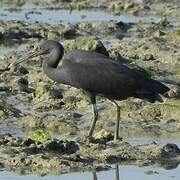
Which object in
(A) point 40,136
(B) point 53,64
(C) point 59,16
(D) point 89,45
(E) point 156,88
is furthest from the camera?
(C) point 59,16

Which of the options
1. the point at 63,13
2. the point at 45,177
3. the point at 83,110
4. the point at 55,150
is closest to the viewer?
the point at 45,177

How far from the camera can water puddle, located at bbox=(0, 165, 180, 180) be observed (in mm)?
10258

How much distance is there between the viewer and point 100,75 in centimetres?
1250

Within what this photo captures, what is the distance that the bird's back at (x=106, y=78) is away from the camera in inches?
492

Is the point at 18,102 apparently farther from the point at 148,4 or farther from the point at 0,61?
the point at 148,4

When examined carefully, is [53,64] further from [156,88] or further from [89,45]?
[89,45]

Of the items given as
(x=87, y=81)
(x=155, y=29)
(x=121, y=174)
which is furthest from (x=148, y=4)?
(x=121, y=174)

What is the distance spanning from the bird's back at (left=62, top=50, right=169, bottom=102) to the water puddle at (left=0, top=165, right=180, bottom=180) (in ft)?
6.11

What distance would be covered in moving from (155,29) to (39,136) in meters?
11.4

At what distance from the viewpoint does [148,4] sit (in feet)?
90.9

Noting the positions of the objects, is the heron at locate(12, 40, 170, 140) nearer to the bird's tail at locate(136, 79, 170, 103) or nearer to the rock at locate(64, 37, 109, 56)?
the bird's tail at locate(136, 79, 170, 103)

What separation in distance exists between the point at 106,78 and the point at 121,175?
2.30 m

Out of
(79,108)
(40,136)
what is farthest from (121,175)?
(79,108)

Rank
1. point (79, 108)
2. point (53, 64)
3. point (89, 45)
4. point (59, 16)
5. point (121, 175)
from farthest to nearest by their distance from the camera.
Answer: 1. point (59, 16)
2. point (89, 45)
3. point (79, 108)
4. point (53, 64)
5. point (121, 175)
